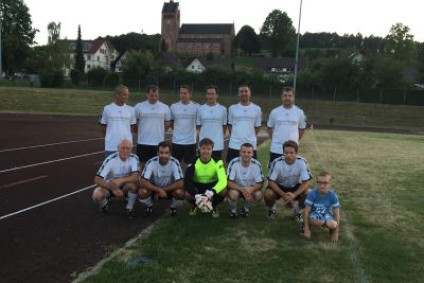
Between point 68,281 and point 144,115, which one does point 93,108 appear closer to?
point 144,115

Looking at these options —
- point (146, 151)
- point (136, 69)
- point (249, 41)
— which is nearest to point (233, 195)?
point (146, 151)

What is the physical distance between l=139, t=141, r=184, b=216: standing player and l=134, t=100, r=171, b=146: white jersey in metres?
0.91

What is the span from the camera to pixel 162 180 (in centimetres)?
676

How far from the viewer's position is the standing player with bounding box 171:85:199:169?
7652mm

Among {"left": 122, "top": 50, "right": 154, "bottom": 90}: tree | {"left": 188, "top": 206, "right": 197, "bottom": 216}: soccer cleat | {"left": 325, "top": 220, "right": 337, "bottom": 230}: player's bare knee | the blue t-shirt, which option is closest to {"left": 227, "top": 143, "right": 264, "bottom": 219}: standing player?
{"left": 188, "top": 206, "right": 197, "bottom": 216}: soccer cleat

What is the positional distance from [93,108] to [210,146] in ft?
101

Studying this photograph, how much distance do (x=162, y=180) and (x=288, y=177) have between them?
1925mm

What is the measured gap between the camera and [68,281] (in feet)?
14.4

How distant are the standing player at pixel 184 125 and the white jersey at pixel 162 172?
3.22 ft

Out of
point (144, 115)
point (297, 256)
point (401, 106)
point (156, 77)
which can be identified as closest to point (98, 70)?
point (156, 77)

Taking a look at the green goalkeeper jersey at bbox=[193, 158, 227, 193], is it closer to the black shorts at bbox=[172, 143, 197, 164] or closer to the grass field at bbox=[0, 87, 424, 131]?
the black shorts at bbox=[172, 143, 197, 164]

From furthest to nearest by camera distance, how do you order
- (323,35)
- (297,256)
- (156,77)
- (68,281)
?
(323,35), (156,77), (297,256), (68,281)

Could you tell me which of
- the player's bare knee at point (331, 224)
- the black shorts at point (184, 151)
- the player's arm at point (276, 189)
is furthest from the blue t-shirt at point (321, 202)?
the black shorts at point (184, 151)

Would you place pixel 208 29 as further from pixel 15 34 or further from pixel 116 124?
pixel 116 124
